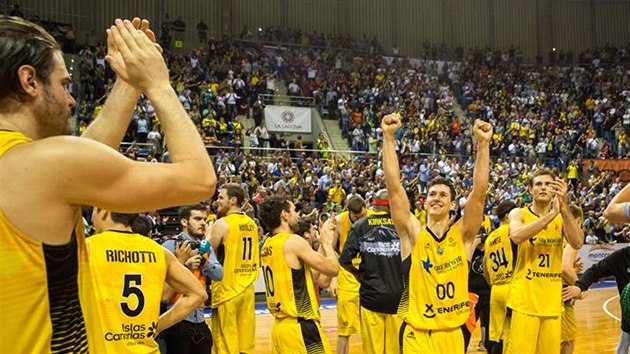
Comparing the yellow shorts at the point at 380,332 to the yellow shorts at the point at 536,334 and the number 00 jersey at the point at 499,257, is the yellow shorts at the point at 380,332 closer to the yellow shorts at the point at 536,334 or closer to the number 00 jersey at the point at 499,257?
the yellow shorts at the point at 536,334

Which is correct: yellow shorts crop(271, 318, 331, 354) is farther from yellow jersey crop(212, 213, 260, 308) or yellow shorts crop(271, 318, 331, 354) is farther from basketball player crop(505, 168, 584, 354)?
basketball player crop(505, 168, 584, 354)

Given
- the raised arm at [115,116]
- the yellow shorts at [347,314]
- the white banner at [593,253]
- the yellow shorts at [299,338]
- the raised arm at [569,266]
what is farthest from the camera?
the white banner at [593,253]

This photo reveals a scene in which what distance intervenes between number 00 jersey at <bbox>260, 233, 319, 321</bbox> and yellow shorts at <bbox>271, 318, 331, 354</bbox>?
7cm

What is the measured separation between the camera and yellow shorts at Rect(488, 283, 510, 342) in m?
8.45

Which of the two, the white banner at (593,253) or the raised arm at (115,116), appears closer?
the raised arm at (115,116)

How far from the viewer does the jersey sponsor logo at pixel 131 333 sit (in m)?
4.32

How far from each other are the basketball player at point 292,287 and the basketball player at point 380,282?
1066mm

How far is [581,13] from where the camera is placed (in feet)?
132

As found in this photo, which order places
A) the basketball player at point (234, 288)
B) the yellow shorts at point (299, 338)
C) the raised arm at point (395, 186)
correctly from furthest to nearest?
the basketball player at point (234, 288) < the yellow shorts at point (299, 338) < the raised arm at point (395, 186)

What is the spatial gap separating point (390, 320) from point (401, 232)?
2309mm

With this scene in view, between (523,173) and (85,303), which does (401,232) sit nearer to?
(85,303)

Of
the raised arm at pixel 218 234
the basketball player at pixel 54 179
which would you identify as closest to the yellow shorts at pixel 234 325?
the raised arm at pixel 218 234

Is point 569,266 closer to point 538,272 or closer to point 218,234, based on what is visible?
point 538,272

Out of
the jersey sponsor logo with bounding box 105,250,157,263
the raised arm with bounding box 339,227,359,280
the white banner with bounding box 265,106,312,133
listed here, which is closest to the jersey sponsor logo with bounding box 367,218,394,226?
the raised arm with bounding box 339,227,359,280
